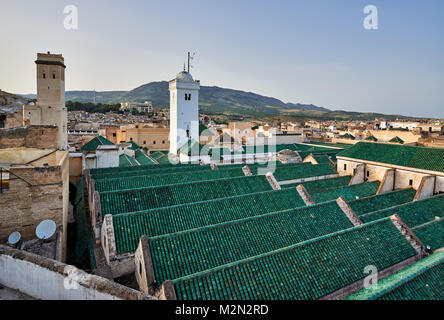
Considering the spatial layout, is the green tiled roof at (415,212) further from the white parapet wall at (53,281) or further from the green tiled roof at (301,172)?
the white parapet wall at (53,281)

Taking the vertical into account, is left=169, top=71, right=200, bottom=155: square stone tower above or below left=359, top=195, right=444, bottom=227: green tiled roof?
above

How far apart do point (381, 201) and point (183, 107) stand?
2240 cm

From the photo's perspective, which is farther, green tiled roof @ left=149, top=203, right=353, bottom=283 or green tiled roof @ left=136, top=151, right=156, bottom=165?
green tiled roof @ left=136, top=151, right=156, bottom=165

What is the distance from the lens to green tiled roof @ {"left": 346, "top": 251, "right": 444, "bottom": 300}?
6504 millimetres

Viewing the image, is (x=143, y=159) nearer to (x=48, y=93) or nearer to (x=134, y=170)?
(x=134, y=170)

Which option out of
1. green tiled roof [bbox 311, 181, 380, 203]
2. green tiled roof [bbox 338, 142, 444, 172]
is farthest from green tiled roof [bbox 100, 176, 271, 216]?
green tiled roof [bbox 338, 142, 444, 172]

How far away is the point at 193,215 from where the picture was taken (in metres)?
11.6

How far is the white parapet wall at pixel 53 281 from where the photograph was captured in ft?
17.6

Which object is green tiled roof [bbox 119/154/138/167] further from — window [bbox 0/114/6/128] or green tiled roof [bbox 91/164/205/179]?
window [bbox 0/114/6/128]

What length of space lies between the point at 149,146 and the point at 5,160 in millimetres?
30080

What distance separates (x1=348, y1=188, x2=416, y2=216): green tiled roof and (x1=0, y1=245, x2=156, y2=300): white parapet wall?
44.5 ft

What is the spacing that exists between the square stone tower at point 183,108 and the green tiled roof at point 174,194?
16968mm
